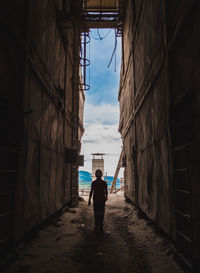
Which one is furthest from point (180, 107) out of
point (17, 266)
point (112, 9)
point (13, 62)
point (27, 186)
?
point (112, 9)

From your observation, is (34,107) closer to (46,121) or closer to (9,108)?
(46,121)

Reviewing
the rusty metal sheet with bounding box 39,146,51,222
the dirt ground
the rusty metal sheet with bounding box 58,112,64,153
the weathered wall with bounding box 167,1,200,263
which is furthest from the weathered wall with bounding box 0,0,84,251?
the weathered wall with bounding box 167,1,200,263

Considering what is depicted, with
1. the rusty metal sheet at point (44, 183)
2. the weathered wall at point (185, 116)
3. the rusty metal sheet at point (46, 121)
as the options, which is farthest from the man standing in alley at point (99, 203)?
the weathered wall at point (185, 116)

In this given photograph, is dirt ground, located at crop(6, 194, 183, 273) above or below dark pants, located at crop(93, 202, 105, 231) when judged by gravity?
Answer: below

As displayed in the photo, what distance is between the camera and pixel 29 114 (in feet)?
17.8

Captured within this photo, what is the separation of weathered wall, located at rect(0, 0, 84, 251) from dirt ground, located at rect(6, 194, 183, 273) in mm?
538

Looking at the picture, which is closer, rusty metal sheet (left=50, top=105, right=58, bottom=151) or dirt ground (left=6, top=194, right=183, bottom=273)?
dirt ground (left=6, top=194, right=183, bottom=273)

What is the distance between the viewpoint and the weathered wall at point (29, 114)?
4316mm

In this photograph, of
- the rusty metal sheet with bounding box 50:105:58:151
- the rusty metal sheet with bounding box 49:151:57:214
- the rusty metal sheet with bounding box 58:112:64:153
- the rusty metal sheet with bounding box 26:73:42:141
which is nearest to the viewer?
the rusty metal sheet with bounding box 26:73:42:141

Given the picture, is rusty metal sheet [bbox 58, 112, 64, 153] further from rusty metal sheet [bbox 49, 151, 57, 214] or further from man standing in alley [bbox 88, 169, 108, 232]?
man standing in alley [bbox 88, 169, 108, 232]

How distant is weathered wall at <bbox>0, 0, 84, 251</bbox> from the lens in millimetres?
4316

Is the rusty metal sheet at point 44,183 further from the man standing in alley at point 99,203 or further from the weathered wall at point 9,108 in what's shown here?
the weathered wall at point 9,108

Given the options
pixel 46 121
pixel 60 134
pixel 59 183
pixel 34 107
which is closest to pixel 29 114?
pixel 34 107

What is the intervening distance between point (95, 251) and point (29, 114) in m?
3.55
